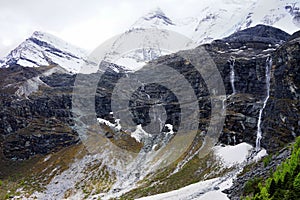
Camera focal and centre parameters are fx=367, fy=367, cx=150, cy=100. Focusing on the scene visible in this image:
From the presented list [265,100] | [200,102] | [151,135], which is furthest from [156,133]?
[265,100]

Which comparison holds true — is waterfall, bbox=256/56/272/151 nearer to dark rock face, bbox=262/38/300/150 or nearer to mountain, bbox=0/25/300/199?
mountain, bbox=0/25/300/199

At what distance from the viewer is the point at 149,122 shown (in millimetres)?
118062

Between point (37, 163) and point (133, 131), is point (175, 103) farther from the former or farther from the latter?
point (37, 163)

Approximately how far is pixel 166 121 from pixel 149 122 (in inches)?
379

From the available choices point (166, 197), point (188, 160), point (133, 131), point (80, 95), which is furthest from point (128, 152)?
point (80, 95)

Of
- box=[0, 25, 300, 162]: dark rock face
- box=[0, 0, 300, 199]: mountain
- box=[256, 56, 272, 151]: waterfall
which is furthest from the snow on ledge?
box=[0, 25, 300, 162]: dark rock face

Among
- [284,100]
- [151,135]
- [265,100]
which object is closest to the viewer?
[284,100]

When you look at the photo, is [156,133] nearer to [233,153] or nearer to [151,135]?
[151,135]

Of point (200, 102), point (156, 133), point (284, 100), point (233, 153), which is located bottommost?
point (233, 153)

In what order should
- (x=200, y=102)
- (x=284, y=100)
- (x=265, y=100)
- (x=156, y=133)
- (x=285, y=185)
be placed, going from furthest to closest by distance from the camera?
1. (x=156, y=133)
2. (x=200, y=102)
3. (x=265, y=100)
4. (x=284, y=100)
5. (x=285, y=185)

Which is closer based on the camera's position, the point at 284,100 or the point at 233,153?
the point at 233,153

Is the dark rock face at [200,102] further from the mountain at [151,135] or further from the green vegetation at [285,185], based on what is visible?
the green vegetation at [285,185]

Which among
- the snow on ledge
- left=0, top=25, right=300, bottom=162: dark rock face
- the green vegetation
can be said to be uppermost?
left=0, top=25, right=300, bottom=162: dark rock face

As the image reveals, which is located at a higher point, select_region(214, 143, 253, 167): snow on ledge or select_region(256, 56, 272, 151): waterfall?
select_region(256, 56, 272, 151): waterfall
